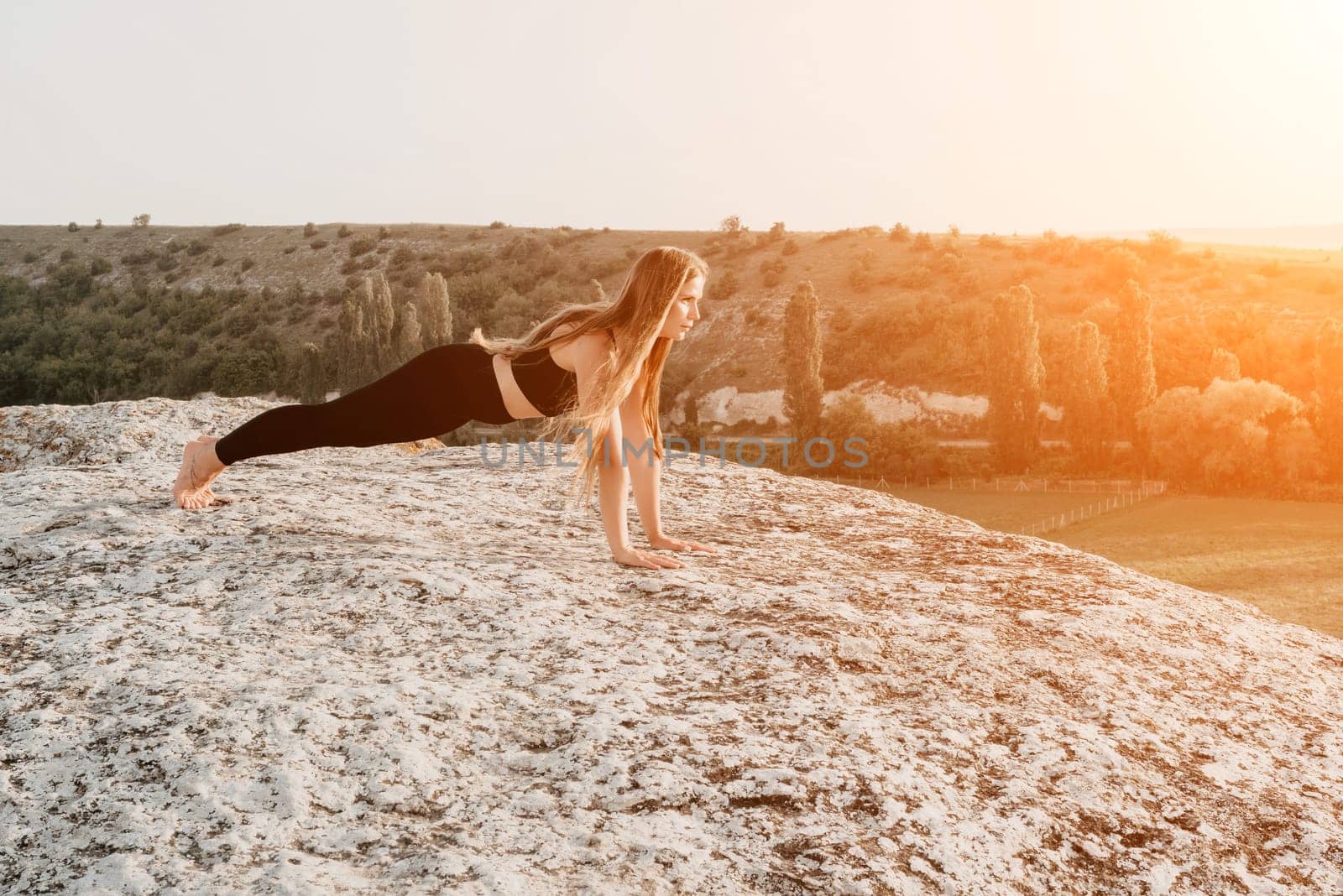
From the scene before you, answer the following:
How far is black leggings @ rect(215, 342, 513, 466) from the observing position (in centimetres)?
406

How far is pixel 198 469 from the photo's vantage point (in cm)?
399

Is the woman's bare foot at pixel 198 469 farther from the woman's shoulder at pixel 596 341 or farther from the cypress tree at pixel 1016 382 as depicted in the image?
the cypress tree at pixel 1016 382

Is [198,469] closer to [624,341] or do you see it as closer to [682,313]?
[624,341]

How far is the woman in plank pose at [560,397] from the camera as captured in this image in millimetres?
3803

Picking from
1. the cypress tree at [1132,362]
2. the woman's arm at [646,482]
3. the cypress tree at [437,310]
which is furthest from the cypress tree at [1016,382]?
the woman's arm at [646,482]

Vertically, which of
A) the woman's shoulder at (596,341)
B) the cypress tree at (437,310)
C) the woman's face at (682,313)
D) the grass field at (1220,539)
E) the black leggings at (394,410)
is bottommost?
Answer: the grass field at (1220,539)

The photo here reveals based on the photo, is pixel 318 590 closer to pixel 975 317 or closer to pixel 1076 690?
pixel 1076 690

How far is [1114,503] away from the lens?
42719 millimetres

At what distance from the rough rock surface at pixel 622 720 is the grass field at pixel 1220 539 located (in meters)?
27.1

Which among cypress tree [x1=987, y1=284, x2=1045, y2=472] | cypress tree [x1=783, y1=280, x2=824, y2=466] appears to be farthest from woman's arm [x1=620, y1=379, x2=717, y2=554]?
cypress tree [x1=987, y1=284, x2=1045, y2=472]

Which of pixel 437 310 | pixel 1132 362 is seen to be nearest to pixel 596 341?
pixel 1132 362

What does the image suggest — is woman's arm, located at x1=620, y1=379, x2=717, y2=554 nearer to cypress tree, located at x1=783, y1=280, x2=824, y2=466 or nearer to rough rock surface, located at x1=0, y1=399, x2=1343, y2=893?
rough rock surface, located at x1=0, y1=399, x2=1343, y2=893

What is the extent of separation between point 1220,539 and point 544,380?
38.9 m

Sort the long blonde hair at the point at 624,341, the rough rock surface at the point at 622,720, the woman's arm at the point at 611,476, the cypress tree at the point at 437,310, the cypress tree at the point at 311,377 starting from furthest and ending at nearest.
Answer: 1. the cypress tree at the point at 311,377
2. the cypress tree at the point at 437,310
3. the long blonde hair at the point at 624,341
4. the woman's arm at the point at 611,476
5. the rough rock surface at the point at 622,720
